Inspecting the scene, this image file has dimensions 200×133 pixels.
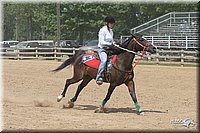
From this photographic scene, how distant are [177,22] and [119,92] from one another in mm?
24766

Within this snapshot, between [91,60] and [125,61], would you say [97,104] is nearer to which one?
[91,60]

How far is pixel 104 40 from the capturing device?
37.3ft

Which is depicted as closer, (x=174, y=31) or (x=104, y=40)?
(x=104, y=40)

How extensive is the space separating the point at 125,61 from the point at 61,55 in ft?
74.3

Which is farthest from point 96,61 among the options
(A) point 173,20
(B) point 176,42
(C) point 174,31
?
(A) point 173,20

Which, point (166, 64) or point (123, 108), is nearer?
point (123, 108)

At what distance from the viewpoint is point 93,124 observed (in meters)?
9.05

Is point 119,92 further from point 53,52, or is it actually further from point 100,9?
point 100,9

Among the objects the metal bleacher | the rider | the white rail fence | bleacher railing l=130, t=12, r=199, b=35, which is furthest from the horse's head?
bleacher railing l=130, t=12, r=199, b=35

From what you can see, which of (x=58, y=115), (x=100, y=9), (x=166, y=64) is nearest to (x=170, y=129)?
(x=58, y=115)

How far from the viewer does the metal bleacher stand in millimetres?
34500

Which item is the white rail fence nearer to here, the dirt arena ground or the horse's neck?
the dirt arena ground

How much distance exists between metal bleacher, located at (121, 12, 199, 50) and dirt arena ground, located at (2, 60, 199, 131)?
538 inches

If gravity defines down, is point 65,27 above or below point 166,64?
above
